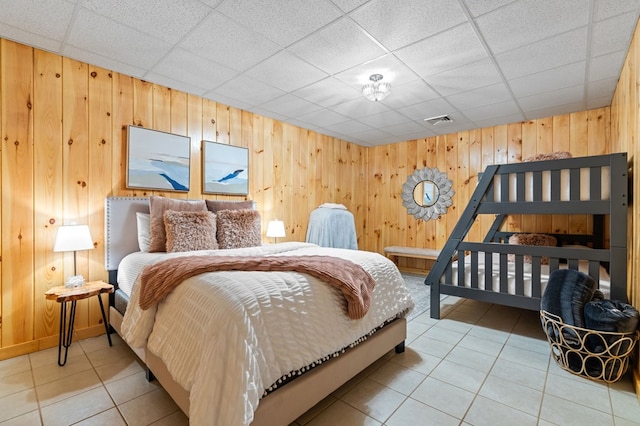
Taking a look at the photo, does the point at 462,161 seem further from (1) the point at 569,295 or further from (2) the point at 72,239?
(2) the point at 72,239

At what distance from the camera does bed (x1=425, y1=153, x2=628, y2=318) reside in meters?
2.17

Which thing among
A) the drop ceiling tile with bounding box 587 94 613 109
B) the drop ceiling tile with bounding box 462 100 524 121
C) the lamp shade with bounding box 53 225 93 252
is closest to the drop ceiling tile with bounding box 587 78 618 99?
the drop ceiling tile with bounding box 587 94 613 109

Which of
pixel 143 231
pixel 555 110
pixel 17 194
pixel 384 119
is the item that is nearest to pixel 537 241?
pixel 555 110

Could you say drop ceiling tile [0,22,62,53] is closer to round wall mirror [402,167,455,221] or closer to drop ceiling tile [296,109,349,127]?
drop ceiling tile [296,109,349,127]

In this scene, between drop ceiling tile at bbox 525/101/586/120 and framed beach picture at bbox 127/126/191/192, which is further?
drop ceiling tile at bbox 525/101/586/120

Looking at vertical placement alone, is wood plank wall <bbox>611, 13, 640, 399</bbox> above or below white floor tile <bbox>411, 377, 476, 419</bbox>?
above

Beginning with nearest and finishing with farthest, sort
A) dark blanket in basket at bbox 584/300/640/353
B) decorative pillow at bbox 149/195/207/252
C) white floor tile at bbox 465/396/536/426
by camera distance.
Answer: white floor tile at bbox 465/396/536/426 → dark blanket in basket at bbox 584/300/640/353 → decorative pillow at bbox 149/195/207/252

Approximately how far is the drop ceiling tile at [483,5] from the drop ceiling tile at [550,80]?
4.12 ft

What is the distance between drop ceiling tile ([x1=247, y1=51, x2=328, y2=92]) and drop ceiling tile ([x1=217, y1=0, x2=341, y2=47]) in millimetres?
314

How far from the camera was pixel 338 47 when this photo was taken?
2309mm

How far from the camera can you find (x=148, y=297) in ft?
5.32

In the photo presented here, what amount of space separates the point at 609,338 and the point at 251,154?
370 cm

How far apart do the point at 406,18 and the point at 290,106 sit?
1.90 metres

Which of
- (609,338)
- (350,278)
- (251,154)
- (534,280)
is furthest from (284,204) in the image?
(609,338)
